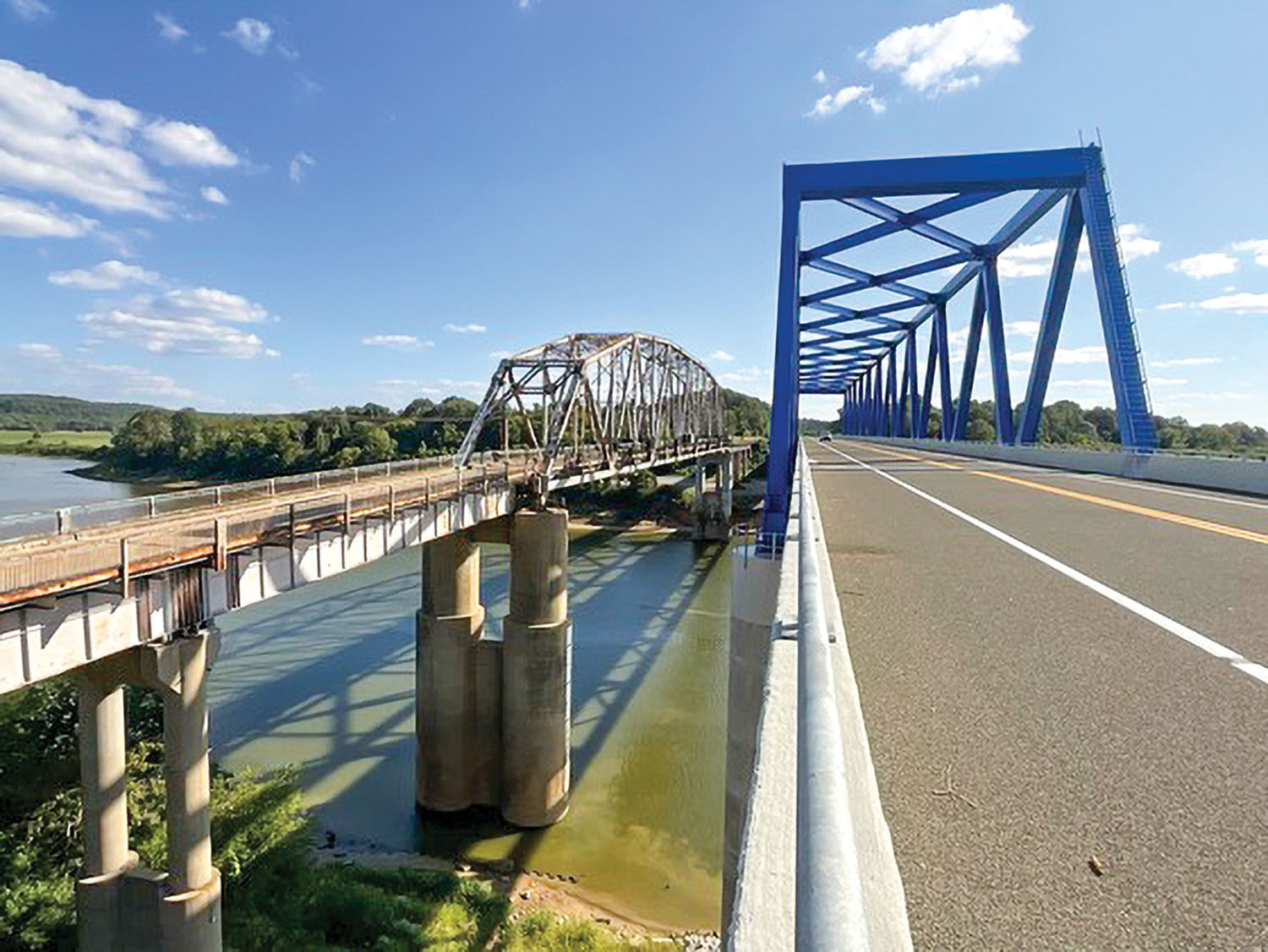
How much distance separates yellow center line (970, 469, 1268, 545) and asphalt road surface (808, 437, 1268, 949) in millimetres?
1361

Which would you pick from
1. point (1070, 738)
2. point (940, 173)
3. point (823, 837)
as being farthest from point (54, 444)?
point (823, 837)

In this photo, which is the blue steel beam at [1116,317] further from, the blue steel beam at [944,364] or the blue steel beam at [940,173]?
the blue steel beam at [944,364]

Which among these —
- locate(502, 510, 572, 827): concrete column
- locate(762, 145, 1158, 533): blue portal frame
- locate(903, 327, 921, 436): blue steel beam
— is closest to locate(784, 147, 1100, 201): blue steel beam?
locate(762, 145, 1158, 533): blue portal frame

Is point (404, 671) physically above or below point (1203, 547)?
below

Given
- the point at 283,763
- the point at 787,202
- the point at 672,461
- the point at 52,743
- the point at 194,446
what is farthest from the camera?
the point at 194,446

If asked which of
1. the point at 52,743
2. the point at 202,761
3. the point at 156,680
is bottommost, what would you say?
the point at 52,743

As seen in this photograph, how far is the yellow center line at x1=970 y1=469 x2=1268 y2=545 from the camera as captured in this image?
29.7 ft

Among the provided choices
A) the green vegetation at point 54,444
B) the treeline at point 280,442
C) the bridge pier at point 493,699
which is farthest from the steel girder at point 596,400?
the green vegetation at point 54,444

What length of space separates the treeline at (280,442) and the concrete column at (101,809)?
56.2m

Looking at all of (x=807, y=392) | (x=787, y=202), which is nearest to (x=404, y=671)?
(x=787, y=202)

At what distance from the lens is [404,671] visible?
26.8 metres

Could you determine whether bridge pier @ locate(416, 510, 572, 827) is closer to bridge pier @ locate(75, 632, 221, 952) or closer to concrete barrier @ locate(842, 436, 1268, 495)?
bridge pier @ locate(75, 632, 221, 952)

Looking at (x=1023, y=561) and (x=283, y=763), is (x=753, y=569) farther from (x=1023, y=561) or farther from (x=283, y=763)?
(x=283, y=763)

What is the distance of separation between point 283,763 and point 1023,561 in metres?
19.9
